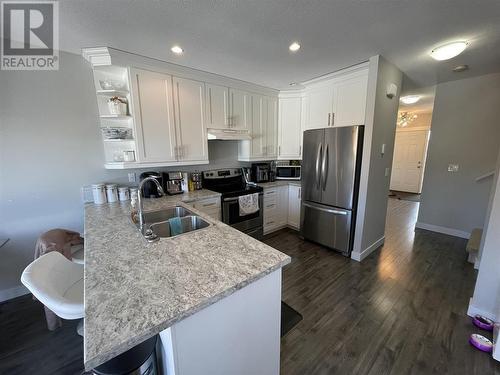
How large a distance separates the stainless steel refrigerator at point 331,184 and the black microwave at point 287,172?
575 mm

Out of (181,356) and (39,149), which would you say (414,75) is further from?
(39,149)

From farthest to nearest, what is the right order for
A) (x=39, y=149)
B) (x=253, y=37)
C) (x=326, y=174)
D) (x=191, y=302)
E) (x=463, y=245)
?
(x=463, y=245)
(x=326, y=174)
(x=39, y=149)
(x=253, y=37)
(x=191, y=302)

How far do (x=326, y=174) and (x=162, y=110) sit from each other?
2.33 metres

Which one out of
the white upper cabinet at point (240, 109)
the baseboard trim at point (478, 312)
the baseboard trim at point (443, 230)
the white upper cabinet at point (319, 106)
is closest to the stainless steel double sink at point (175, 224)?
the white upper cabinet at point (240, 109)

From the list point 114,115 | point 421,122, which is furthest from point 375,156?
point 421,122

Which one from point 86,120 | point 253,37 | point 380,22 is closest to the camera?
point 380,22

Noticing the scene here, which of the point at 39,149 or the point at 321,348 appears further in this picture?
the point at 39,149

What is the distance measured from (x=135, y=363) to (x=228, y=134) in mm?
2665

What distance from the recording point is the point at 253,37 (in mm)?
1926

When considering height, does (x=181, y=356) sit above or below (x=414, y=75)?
Result: below

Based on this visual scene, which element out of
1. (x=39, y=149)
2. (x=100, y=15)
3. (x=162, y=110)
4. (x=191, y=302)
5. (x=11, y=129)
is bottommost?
(x=191, y=302)

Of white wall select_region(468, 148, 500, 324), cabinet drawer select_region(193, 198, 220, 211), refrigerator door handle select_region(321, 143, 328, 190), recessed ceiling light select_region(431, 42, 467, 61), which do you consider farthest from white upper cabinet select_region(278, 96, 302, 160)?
white wall select_region(468, 148, 500, 324)

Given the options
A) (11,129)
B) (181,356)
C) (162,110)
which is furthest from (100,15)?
(181,356)

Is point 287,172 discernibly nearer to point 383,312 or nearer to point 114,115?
point 383,312
